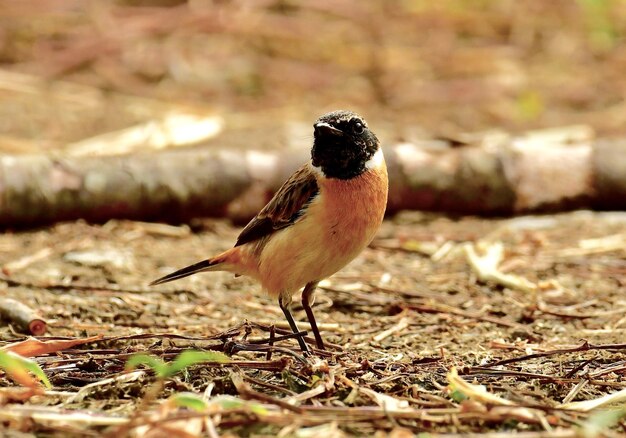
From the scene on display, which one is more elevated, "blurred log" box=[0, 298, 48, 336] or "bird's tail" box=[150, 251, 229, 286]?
"bird's tail" box=[150, 251, 229, 286]

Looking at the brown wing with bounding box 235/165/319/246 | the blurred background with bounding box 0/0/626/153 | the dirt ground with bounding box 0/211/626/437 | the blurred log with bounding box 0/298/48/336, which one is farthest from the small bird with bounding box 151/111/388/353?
the blurred background with bounding box 0/0/626/153

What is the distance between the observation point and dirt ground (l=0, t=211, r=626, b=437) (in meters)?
3.33

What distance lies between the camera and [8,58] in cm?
1205

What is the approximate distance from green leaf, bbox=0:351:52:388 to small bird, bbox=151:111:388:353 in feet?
4.14

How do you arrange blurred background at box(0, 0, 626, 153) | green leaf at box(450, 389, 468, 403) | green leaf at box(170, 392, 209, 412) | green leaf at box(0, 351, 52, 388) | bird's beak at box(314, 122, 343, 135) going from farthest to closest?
1. blurred background at box(0, 0, 626, 153)
2. bird's beak at box(314, 122, 343, 135)
3. green leaf at box(450, 389, 468, 403)
4. green leaf at box(0, 351, 52, 388)
5. green leaf at box(170, 392, 209, 412)

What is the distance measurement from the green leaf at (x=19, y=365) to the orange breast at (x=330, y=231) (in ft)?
4.71

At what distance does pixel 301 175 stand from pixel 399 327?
98cm

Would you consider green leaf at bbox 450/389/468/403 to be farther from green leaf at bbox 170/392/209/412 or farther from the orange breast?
the orange breast

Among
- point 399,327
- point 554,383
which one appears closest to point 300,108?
point 399,327

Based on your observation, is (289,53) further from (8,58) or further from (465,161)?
(465,161)

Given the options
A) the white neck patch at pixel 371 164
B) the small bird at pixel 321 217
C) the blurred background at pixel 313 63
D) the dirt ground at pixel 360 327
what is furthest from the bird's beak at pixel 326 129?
the blurred background at pixel 313 63

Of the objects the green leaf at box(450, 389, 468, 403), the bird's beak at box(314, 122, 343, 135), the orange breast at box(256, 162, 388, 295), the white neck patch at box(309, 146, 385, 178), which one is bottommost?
the green leaf at box(450, 389, 468, 403)

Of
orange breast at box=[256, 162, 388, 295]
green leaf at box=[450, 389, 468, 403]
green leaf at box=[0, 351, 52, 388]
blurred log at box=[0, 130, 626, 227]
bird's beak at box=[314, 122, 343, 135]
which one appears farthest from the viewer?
blurred log at box=[0, 130, 626, 227]

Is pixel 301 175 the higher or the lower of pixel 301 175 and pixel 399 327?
the higher
